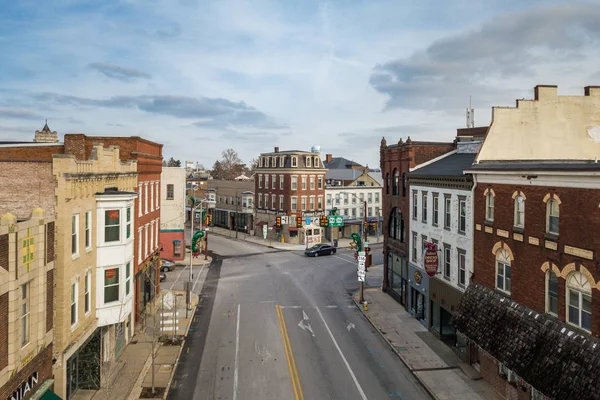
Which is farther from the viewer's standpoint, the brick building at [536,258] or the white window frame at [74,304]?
the white window frame at [74,304]

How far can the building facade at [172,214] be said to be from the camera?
5422 cm

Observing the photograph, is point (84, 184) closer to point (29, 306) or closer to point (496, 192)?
point (29, 306)

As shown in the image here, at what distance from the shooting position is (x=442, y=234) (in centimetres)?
2886

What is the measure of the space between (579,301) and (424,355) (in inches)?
433

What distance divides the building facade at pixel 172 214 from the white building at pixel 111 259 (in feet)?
101

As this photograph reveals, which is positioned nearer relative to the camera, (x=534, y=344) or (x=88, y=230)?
(x=534, y=344)

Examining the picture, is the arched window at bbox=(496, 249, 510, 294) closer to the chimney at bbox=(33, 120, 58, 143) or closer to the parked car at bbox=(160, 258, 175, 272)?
the parked car at bbox=(160, 258, 175, 272)

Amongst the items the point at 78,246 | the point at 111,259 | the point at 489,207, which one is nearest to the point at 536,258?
the point at 489,207

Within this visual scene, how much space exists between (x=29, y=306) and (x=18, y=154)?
47.5 ft

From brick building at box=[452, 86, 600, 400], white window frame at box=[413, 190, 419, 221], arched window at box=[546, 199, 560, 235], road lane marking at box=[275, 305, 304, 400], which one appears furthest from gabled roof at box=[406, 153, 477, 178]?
road lane marking at box=[275, 305, 304, 400]

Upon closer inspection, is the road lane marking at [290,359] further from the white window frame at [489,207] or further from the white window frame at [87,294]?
the white window frame at [489,207]

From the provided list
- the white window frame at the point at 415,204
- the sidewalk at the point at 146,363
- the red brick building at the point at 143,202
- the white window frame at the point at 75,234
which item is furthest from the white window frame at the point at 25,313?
the white window frame at the point at 415,204

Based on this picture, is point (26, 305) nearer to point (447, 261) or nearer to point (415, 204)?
point (447, 261)

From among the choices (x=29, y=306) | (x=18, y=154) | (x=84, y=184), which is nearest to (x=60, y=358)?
(x=29, y=306)
